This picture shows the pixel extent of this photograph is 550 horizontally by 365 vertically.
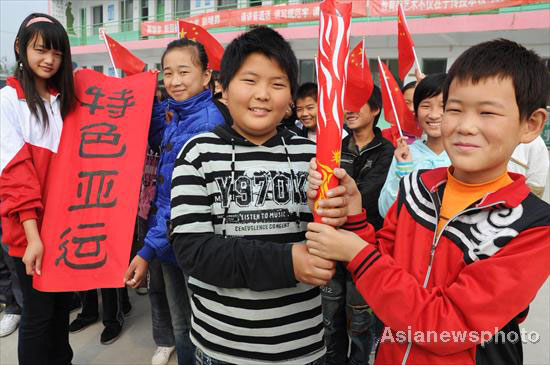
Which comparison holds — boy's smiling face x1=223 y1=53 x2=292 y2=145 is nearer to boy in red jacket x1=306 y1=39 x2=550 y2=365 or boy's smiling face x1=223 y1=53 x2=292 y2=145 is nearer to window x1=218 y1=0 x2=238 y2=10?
boy in red jacket x1=306 y1=39 x2=550 y2=365

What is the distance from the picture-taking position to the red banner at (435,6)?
25.3ft

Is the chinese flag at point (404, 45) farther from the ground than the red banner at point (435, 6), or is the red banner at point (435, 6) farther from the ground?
the red banner at point (435, 6)

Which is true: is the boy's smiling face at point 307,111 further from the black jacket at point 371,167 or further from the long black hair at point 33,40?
the long black hair at point 33,40

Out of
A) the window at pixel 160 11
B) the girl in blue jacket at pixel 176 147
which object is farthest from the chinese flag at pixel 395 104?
the window at pixel 160 11

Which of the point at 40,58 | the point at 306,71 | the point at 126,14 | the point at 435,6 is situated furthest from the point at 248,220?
the point at 126,14

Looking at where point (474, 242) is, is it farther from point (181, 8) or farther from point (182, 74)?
point (181, 8)

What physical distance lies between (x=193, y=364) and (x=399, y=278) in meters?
1.43

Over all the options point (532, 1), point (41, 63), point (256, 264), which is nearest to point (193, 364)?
point (256, 264)

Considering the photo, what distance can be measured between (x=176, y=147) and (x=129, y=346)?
146 cm

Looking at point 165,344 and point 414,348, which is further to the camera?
point 165,344

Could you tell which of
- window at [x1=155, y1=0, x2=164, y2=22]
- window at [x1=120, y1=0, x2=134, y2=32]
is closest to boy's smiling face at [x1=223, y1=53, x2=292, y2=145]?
window at [x1=155, y1=0, x2=164, y2=22]

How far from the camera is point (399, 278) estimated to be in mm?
844

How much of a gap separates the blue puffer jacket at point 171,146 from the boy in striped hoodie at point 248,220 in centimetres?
52

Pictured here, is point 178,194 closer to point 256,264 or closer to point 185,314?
point 256,264
